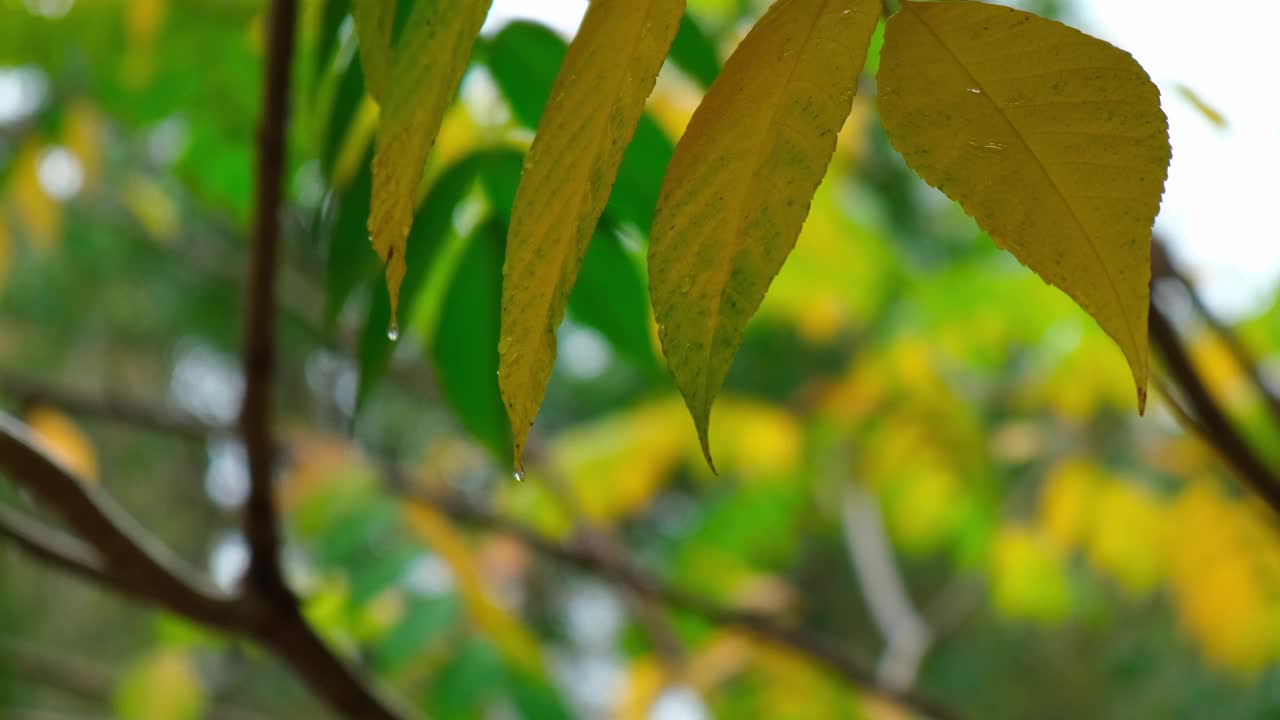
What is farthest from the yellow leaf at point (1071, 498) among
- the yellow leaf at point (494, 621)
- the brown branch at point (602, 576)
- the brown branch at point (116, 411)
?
the brown branch at point (116, 411)

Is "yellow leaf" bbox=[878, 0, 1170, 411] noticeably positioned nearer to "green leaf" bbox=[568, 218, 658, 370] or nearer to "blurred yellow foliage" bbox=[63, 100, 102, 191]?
"green leaf" bbox=[568, 218, 658, 370]

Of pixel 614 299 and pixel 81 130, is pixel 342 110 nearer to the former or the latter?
pixel 614 299

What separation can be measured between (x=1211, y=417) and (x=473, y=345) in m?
0.26

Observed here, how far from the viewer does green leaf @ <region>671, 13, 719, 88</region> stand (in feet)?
1.19

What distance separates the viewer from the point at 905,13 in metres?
0.19

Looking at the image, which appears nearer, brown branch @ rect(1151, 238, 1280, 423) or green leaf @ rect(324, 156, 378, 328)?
green leaf @ rect(324, 156, 378, 328)

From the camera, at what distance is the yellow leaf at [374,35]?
0.20m

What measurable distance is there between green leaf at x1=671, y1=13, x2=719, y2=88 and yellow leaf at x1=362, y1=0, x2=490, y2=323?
0.61ft

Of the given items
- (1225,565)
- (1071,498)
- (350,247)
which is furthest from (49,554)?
(1071,498)

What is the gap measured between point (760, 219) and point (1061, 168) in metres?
0.04

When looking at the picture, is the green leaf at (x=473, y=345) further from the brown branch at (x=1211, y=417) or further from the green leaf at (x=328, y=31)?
the brown branch at (x=1211, y=417)

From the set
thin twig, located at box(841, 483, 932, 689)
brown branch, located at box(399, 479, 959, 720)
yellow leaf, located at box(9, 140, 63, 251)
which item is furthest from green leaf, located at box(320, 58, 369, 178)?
yellow leaf, located at box(9, 140, 63, 251)

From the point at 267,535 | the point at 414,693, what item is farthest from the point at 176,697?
the point at 267,535

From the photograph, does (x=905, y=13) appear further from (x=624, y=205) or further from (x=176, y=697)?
(x=176, y=697)
